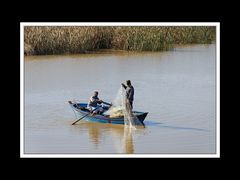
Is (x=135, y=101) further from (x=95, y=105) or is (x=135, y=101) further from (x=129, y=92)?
(x=129, y=92)

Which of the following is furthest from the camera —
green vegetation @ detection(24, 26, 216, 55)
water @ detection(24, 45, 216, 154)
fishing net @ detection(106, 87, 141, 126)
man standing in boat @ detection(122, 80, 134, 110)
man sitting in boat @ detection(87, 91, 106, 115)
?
green vegetation @ detection(24, 26, 216, 55)

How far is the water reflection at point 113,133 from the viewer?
13859 millimetres

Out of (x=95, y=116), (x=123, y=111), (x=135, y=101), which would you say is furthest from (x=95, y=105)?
(x=135, y=101)

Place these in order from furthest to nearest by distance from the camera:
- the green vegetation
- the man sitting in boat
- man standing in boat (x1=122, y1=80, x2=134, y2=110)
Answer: the green vegetation < the man sitting in boat < man standing in boat (x1=122, y1=80, x2=134, y2=110)

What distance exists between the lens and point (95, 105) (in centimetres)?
1480

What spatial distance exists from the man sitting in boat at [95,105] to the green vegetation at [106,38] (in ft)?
10.5

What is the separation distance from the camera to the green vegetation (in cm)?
1803

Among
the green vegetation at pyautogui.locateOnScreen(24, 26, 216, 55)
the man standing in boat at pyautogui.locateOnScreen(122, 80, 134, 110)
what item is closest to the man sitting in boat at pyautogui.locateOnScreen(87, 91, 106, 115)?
the man standing in boat at pyautogui.locateOnScreen(122, 80, 134, 110)

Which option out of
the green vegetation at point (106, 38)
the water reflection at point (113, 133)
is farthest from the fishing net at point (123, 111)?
the green vegetation at point (106, 38)

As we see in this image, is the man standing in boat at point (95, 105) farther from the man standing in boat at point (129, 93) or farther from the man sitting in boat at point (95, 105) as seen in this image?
the man standing in boat at point (129, 93)

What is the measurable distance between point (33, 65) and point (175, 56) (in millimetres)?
3442

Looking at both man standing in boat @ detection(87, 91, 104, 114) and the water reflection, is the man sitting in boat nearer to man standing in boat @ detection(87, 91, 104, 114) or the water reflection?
man standing in boat @ detection(87, 91, 104, 114)

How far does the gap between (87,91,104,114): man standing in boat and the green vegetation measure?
10.5 feet

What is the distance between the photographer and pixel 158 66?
18.8 metres
